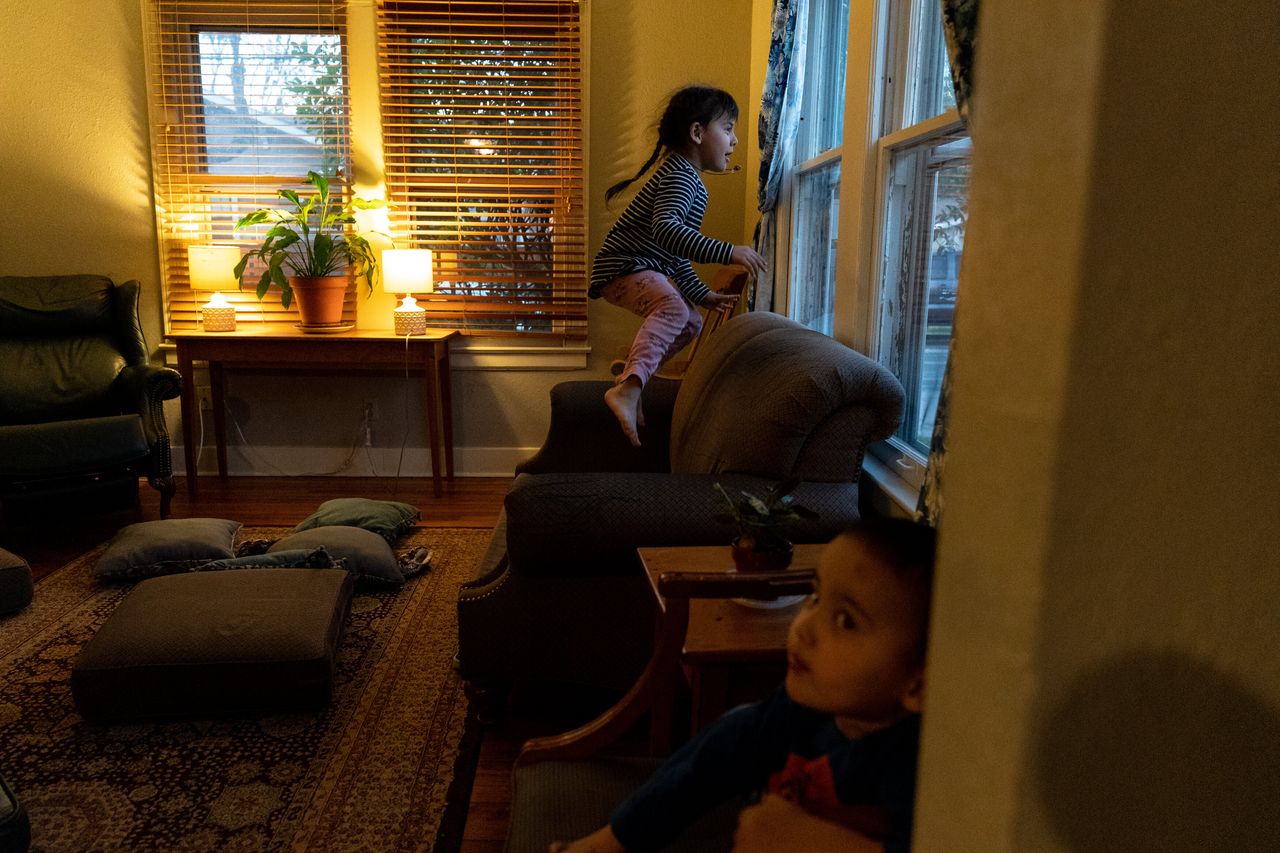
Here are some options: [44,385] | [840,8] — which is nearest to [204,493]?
[44,385]

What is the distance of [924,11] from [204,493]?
367cm

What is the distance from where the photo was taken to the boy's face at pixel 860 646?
0.74 metres

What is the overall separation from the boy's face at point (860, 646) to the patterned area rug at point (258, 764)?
1152 millimetres

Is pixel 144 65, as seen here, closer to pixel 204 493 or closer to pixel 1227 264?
pixel 204 493

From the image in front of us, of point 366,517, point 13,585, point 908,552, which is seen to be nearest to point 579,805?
point 908,552

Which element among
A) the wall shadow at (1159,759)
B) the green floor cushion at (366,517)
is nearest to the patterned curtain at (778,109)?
the green floor cushion at (366,517)

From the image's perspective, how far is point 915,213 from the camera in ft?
7.55

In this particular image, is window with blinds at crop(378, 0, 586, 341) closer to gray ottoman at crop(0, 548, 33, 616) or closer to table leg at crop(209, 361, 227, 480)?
table leg at crop(209, 361, 227, 480)

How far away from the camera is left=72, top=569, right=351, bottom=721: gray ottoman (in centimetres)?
204

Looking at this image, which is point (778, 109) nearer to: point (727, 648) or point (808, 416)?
point (808, 416)

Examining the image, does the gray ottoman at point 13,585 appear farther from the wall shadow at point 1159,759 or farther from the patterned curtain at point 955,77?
the wall shadow at point 1159,759

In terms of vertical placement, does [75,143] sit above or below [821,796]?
above

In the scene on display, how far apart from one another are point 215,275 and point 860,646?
414 centimetres

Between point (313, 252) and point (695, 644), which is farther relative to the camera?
point (313, 252)
